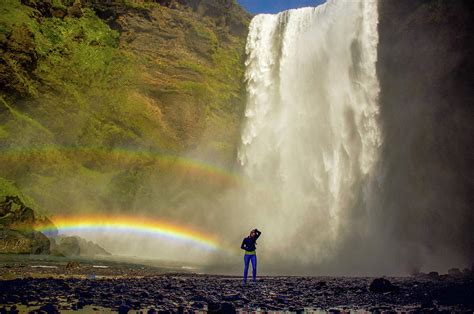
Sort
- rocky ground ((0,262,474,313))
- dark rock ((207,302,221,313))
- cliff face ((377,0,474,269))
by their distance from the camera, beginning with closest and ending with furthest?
dark rock ((207,302,221,313)) < rocky ground ((0,262,474,313)) < cliff face ((377,0,474,269))

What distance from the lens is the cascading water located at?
102ft

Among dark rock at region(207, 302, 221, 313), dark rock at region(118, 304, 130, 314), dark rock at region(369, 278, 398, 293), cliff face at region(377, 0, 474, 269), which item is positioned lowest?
dark rock at region(118, 304, 130, 314)

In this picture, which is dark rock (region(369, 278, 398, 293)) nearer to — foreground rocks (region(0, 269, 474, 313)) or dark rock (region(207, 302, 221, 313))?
foreground rocks (region(0, 269, 474, 313))

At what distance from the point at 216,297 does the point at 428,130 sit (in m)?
24.5

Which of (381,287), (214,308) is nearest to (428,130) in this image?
(381,287)

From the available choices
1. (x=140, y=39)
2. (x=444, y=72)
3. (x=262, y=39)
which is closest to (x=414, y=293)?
(x=444, y=72)

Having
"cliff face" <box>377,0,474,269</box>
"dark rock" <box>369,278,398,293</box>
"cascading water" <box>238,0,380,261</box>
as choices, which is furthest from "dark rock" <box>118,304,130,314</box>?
"cascading water" <box>238,0,380,261</box>

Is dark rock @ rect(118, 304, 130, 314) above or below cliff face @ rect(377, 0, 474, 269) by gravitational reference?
below

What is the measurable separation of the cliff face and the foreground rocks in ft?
51.8

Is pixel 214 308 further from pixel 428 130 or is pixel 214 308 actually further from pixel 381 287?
pixel 428 130

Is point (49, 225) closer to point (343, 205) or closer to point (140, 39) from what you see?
point (343, 205)

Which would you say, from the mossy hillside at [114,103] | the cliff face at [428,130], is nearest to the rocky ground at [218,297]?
the cliff face at [428,130]

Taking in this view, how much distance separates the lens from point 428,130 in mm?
30328

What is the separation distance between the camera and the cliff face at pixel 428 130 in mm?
28125
